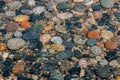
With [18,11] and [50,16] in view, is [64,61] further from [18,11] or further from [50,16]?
[18,11]

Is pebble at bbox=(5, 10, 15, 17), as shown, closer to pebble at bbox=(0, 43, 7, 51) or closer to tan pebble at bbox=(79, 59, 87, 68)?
pebble at bbox=(0, 43, 7, 51)

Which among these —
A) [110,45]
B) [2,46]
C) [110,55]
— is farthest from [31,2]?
[110,55]

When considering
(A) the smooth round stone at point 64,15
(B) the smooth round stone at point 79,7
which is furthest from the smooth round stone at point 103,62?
(B) the smooth round stone at point 79,7

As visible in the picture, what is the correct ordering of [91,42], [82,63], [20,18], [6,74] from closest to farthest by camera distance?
[6,74]
[82,63]
[91,42]
[20,18]

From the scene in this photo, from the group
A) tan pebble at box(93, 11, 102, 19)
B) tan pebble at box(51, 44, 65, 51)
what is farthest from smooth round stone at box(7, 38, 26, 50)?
tan pebble at box(93, 11, 102, 19)

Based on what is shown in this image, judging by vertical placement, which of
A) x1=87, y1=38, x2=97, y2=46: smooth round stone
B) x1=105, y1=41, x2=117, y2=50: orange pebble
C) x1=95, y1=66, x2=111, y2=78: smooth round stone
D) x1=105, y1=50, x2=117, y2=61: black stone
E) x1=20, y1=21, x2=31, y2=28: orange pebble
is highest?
x1=20, y1=21, x2=31, y2=28: orange pebble

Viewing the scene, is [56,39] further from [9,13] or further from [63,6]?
[9,13]

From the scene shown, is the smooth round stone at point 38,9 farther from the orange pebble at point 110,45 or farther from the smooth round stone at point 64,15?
the orange pebble at point 110,45
